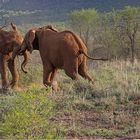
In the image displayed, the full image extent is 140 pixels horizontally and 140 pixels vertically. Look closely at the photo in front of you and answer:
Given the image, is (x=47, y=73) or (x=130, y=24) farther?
(x=130, y=24)

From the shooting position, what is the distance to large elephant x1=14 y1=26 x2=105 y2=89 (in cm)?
1455

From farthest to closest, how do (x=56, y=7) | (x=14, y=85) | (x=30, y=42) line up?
(x=56, y=7) < (x=14, y=85) < (x=30, y=42)

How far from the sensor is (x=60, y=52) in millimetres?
14719

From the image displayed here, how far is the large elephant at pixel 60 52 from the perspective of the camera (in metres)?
14.6

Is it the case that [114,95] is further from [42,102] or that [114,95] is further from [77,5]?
[77,5]

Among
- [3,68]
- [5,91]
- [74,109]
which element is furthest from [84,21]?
[74,109]

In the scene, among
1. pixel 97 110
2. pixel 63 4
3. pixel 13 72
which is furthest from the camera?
pixel 63 4

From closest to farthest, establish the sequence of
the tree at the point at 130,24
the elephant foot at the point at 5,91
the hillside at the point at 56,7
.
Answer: the elephant foot at the point at 5,91
the tree at the point at 130,24
the hillside at the point at 56,7

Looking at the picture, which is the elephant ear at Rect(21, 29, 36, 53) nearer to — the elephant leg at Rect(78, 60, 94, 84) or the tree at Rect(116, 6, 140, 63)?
the elephant leg at Rect(78, 60, 94, 84)

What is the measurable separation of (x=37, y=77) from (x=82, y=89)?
4503 mm

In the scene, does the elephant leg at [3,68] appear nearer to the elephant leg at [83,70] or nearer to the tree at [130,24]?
the elephant leg at [83,70]

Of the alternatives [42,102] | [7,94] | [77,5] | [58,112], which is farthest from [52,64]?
[77,5]

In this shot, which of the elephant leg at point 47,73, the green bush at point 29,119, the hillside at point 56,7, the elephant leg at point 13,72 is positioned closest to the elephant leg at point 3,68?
the elephant leg at point 13,72

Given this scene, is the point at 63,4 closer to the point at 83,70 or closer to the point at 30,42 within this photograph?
the point at 30,42
